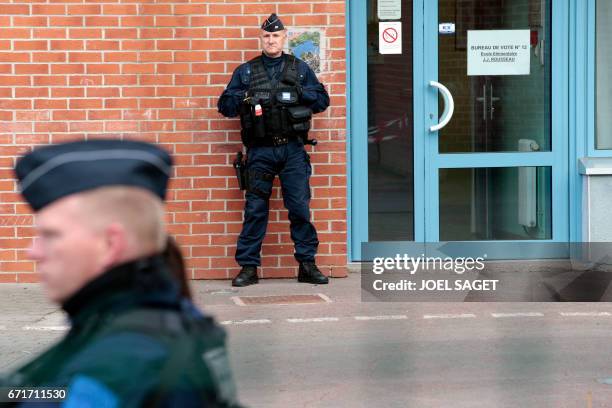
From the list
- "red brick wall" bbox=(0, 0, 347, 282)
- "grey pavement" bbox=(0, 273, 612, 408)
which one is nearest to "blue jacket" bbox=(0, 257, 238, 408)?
"grey pavement" bbox=(0, 273, 612, 408)

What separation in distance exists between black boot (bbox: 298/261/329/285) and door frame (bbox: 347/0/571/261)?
2.42 ft

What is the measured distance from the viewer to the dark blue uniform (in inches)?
369

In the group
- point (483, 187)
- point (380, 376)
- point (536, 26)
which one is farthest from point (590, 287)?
point (380, 376)

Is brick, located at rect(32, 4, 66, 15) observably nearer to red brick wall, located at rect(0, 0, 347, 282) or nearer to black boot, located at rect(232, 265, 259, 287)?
red brick wall, located at rect(0, 0, 347, 282)

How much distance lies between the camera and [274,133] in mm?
9375

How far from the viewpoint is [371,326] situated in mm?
8047

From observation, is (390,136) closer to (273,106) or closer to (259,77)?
(273,106)

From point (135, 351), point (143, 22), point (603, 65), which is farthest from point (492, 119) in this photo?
point (135, 351)

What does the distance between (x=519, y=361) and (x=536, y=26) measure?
4416 millimetres

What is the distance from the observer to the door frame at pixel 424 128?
33.7ft

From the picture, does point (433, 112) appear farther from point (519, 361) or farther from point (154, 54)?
point (519, 361)

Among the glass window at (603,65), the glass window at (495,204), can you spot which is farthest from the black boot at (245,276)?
the glass window at (603,65)

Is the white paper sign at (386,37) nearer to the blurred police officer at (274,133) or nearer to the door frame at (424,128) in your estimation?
the door frame at (424,128)

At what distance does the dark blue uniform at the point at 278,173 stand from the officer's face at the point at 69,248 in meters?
7.35
